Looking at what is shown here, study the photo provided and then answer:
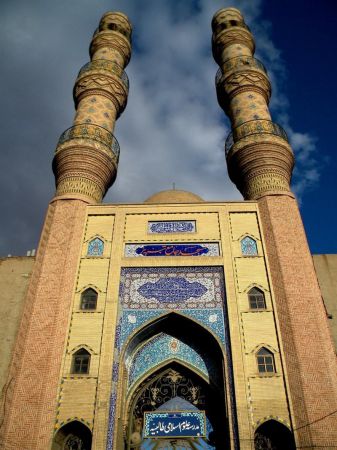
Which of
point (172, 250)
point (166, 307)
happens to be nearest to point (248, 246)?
point (172, 250)

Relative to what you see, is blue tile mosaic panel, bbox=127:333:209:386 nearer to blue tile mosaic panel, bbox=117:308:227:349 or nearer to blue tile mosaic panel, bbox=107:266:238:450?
blue tile mosaic panel, bbox=107:266:238:450

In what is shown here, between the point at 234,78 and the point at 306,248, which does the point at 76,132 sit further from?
the point at 306,248

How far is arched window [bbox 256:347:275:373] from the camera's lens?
645cm

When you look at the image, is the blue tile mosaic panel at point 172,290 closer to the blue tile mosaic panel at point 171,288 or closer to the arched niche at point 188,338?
the blue tile mosaic panel at point 171,288

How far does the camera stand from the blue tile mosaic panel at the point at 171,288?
728cm

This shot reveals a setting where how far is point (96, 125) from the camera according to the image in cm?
996

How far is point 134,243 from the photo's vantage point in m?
8.06

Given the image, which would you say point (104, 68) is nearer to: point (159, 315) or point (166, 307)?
point (166, 307)

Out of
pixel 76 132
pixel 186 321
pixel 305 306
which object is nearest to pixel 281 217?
pixel 305 306

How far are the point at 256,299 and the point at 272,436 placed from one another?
2201 mm

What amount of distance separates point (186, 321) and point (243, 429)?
1.96m

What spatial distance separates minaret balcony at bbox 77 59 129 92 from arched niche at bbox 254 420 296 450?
963 cm

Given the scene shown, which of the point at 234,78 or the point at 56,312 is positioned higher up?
the point at 234,78

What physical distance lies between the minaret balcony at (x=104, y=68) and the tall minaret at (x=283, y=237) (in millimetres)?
2900
